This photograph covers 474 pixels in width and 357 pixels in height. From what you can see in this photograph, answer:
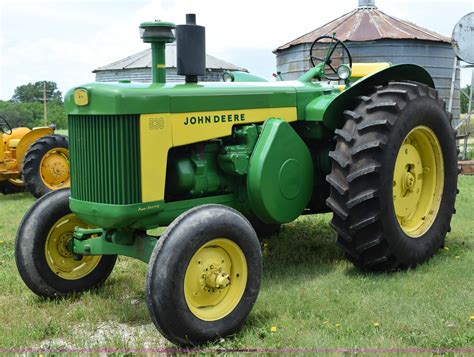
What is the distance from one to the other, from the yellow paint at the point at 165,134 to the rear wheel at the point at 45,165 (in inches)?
243

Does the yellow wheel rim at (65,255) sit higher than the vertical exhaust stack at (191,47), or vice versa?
the vertical exhaust stack at (191,47)

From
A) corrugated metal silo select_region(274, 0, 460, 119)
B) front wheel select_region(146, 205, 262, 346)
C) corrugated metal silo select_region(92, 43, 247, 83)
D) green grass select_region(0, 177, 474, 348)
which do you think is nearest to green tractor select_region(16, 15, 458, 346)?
front wheel select_region(146, 205, 262, 346)

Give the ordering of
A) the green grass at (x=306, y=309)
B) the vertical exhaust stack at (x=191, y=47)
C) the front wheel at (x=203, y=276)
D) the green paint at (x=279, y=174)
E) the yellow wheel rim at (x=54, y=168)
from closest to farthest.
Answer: the front wheel at (x=203, y=276) < the green grass at (x=306, y=309) < the vertical exhaust stack at (x=191, y=47) < the green paint at (x=279, y=174) < the yellow wheel rim at (x=54, y=168)

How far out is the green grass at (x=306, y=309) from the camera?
3715 mm

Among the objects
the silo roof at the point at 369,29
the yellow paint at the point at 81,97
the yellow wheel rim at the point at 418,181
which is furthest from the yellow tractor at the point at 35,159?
the silo roof at the point at 369,29

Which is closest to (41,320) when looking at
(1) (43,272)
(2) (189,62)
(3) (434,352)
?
(1) (43,272)

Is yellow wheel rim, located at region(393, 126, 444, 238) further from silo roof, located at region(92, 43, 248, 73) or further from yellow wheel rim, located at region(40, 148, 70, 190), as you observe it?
silo roof, located at region(92, 43, 248, 73)

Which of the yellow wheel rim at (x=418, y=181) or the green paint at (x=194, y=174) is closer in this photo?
the green paint at (x=194, y=174)

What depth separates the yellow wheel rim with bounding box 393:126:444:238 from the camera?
17.0 feet

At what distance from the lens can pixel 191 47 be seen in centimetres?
458

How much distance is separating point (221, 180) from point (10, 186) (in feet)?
27.7

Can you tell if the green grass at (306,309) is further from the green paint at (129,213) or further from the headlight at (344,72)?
the headlight at (344,72)

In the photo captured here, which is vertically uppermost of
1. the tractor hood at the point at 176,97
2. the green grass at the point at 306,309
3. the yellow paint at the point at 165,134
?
the tractor hood at the point at 176,97

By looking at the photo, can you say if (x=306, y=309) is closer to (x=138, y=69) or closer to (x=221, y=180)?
(x=221, y=180)
